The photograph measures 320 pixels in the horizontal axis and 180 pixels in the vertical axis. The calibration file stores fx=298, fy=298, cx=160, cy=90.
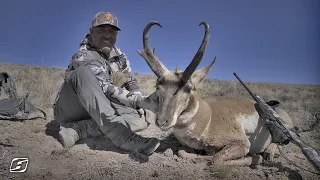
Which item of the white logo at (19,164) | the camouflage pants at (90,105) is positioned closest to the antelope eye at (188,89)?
the camouflage pants at (90,105)

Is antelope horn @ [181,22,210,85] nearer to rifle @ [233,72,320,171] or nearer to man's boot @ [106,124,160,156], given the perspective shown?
man's boot @ [106,124,160,156]

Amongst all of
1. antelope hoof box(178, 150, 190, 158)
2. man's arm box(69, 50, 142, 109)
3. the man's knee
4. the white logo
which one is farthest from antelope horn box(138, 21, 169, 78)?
the white logo

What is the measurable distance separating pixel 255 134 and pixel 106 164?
2785 millimetres

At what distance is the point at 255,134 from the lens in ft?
18.0

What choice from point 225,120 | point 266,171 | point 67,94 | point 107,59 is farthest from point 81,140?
point 266,171

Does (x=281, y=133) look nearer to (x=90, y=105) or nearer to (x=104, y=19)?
(x=90, y=105)

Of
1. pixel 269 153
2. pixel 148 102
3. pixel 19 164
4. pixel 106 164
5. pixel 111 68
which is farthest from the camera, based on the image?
pixel 111 68

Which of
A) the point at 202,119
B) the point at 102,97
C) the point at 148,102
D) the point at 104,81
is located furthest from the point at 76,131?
the point at 202,119

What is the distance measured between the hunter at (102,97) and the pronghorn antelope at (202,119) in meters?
0.41

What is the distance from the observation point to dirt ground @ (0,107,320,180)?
4031 mm

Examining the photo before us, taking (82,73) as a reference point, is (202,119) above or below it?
below

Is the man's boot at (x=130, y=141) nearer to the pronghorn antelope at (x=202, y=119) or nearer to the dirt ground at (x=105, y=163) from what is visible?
the dirt ground at (x=105, y=163)

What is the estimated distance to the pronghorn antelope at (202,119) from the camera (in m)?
4.20

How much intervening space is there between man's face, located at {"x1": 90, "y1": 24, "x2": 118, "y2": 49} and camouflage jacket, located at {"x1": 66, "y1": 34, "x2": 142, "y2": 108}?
137 mm
